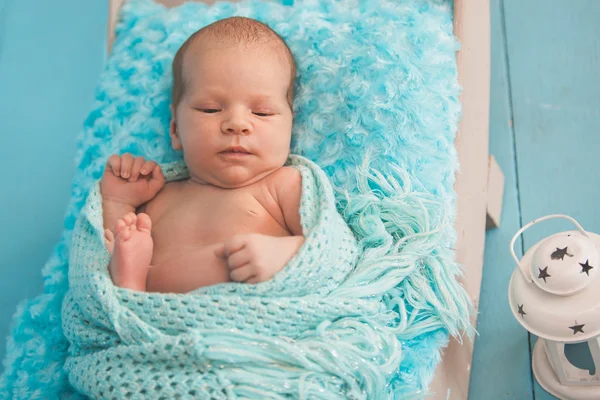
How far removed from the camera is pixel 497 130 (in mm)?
1658

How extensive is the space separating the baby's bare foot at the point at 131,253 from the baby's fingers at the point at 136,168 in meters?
0.20

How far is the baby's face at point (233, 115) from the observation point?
119 cm

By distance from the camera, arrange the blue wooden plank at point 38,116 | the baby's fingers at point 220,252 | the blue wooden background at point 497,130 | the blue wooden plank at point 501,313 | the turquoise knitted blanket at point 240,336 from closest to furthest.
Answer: the turquoise knitted blanket at point 240,336
the baby's fingers at point 220,252
the blue wooden plank at point 501,313
the blue wooden background at point 497,130
the blue wooden plank at point 38,116

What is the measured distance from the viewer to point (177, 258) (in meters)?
1.12

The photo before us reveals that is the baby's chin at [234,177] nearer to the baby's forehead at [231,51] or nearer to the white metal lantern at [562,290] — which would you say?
the baby's forehead at [231,51]

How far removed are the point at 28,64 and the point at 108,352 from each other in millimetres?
1126

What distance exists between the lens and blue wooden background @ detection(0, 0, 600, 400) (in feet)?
4.83

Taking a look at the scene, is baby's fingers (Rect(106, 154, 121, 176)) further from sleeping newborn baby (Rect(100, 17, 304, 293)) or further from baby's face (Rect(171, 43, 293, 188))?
baby's face (Rect(171, 43, 293, 188))

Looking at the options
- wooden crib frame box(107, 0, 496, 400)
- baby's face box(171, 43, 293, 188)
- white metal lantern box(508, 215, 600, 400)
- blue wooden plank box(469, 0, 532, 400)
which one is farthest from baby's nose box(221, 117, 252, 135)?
blue wooden plank box(469, 0, 532, 400)

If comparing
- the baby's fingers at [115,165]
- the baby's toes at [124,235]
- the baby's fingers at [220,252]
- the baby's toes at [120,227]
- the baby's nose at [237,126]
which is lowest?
the baby's fingers at [220,252]

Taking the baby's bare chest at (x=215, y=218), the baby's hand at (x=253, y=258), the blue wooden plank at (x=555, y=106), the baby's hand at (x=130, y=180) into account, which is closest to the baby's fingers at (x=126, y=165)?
the baby's hand at (x=130, y=180)

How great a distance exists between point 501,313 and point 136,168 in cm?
83

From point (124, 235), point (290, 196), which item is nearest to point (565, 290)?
point (290, 196)

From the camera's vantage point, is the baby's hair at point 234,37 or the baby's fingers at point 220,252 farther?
the baby's hair at point 234,37
